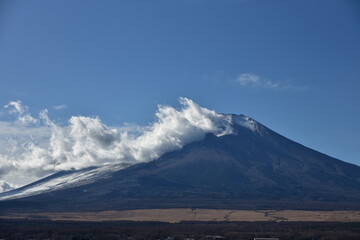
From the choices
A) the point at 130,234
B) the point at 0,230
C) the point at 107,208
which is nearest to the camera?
the point at 130,234

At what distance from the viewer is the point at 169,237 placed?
92562 mm

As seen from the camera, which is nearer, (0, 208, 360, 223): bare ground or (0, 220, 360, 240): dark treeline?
(0, 220, 360, 240): dark treeline

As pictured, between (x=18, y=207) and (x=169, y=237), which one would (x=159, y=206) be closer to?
(x=18, y=207)

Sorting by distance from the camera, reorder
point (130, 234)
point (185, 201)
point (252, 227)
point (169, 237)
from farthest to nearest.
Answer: point (185, 201) < point (252, 227) < point (130, 234) < point (169, 237)

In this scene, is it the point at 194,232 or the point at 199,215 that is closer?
the point at 194,232

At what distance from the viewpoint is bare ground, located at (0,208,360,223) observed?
469ft

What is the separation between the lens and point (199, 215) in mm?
156375

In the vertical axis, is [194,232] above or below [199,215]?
below

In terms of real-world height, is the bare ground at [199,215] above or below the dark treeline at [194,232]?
above

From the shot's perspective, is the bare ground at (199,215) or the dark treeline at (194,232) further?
the bare ground at (199,215)

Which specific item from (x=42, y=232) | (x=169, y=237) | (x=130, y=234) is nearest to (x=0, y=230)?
(x=42, y=232)

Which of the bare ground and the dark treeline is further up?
the bare ground

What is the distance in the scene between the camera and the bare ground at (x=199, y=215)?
143000 mm

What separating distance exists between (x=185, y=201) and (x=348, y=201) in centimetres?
6548
